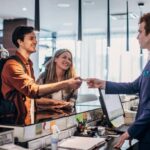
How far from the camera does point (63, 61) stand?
2934 millimetres

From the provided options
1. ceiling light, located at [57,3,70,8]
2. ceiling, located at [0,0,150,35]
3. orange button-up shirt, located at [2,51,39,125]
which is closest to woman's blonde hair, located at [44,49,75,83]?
orange button-up shirt, located at [2,51,39,125]

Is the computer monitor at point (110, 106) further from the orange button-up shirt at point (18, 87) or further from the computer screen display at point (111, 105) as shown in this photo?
the orange button-up shirt at point (18, 87)

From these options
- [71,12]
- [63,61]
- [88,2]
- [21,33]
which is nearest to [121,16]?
[71,12]

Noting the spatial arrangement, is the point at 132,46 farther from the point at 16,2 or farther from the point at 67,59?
the point at 67,59

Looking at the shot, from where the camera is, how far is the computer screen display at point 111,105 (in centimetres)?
272

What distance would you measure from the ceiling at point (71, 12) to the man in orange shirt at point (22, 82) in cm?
427

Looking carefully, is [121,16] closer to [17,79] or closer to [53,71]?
[53,71]

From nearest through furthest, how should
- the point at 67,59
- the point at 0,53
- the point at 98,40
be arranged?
the point at 0,53, the point at 67,59, the point at 98,40

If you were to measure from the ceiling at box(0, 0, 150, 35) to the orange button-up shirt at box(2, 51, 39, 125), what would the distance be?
175 inches

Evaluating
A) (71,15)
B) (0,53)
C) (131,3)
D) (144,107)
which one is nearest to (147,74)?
(144,107)

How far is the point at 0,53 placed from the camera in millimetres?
2680

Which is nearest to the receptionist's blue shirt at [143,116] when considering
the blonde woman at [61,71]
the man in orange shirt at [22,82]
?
the man in orange shirt at [22,82]

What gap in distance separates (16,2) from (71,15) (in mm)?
1730

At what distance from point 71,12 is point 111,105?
514 centimetres
